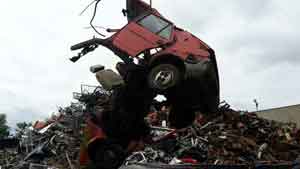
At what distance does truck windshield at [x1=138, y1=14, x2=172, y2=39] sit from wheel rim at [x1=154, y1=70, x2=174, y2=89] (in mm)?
837

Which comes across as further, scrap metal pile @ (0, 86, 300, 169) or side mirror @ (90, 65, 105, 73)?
scrap metal pile @ (0, 86, 300, 169)

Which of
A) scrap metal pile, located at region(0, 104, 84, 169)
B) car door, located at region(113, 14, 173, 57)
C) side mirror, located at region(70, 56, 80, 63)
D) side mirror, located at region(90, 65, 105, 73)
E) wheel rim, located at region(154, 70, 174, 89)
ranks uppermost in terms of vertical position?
car door, located at region(113, 14, 173, 57)

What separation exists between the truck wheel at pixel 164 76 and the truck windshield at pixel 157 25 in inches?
30.7

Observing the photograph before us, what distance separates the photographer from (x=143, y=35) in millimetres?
7312

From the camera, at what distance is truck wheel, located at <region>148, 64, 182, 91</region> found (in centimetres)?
673

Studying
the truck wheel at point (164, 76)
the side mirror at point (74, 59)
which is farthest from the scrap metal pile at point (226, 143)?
the truck wheel at point (164, 76)

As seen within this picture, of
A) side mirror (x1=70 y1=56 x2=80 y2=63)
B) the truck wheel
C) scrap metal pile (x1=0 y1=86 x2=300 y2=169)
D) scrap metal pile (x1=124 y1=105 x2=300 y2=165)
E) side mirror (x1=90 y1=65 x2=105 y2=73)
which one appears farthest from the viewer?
scrap metal pile (x1=0 y1=86 x2=300 y2=169)

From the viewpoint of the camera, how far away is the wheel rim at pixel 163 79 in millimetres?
6745

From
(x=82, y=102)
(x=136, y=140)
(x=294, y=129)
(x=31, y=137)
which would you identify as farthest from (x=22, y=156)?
(x=136, y=140)

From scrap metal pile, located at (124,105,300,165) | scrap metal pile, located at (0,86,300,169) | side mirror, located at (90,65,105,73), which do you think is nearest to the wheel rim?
side mirror, located at (90,65,105,73)

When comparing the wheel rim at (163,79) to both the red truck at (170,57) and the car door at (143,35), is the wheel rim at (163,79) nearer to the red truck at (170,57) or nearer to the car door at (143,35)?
the red truck at (170,57)

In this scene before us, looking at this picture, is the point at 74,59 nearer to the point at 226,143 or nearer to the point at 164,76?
the point at 164,76

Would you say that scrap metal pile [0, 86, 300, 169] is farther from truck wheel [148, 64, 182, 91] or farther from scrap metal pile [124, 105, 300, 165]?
truck wheel [148, 64, 182, 91]

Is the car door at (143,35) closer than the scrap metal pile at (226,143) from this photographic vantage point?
Yes
